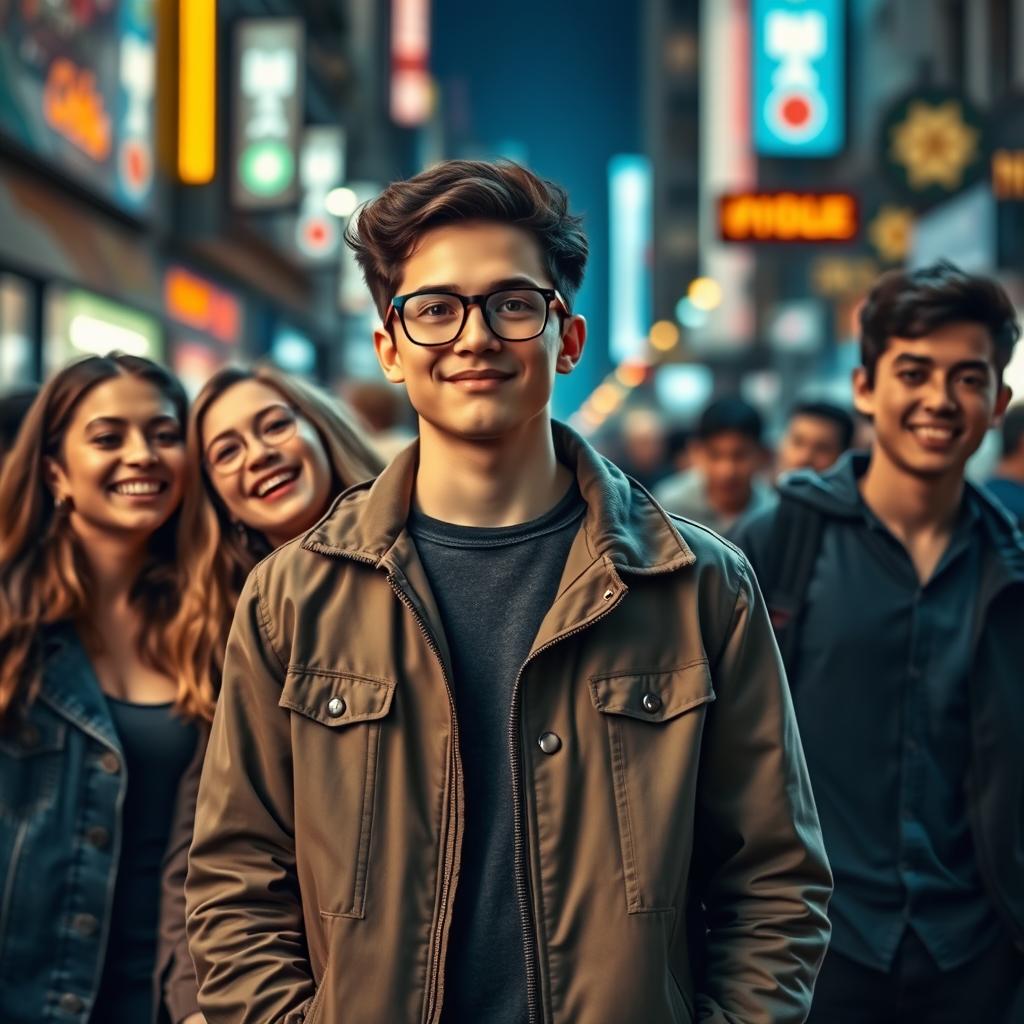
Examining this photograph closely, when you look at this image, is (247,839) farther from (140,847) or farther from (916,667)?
(916,667)

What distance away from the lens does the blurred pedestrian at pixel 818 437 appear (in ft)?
25.1

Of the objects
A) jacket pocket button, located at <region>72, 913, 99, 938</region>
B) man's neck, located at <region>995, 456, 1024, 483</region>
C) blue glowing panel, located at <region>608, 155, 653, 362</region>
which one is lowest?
jacket pocket button, located at <region>72, 913, 99, 938</region>

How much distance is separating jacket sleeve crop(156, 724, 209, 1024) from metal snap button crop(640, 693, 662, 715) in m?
1.28

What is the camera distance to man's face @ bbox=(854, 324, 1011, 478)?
392 centimetres

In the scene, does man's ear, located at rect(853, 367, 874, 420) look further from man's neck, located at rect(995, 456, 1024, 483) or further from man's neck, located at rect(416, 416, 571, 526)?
man's neck, located at rect(995, 456, 1024, 483)

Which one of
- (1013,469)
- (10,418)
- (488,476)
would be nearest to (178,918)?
(488,476)

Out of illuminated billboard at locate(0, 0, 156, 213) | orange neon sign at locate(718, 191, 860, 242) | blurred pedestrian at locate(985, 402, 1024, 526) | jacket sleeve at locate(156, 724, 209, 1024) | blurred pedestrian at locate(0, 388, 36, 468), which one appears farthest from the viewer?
orange neon sign at locate(718, 191, 860, 242)

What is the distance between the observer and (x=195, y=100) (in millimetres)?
17938

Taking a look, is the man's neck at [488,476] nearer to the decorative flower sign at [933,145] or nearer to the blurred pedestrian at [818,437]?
the blurred pedestrian at [818,437]

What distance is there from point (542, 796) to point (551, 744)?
82 millimetres

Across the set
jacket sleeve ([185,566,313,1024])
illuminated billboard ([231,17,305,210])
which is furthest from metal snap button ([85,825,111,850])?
illuminated billboard ([231,17,305,210])

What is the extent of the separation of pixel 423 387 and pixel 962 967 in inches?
78.7

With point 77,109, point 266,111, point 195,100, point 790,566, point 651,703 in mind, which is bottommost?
point 651,703

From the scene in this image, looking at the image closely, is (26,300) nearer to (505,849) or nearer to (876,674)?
(876,674)
